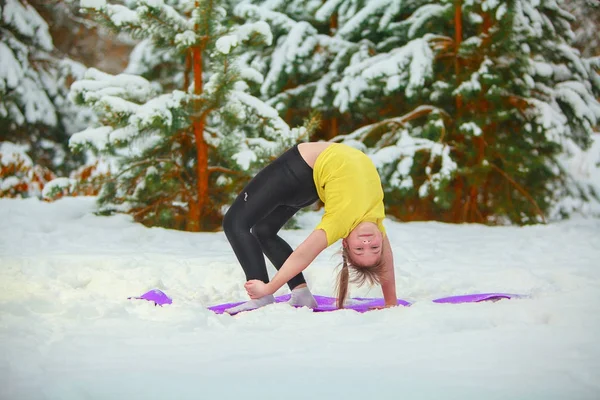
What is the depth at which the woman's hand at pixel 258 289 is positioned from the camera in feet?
8.51

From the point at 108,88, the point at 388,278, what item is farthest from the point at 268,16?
the point at 388,278

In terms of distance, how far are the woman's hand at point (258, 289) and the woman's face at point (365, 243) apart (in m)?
0.39

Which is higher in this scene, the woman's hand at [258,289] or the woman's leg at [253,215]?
the woman's leg at [253,215]

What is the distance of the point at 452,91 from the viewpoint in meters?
6.30

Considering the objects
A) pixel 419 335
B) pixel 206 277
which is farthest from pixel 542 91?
pixel 419 335

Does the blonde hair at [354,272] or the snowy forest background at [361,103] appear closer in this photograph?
the blonde hair at [354,272]

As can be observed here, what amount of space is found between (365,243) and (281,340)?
682 mm

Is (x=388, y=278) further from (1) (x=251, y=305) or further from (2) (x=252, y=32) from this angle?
(2) (x=252, y=32)

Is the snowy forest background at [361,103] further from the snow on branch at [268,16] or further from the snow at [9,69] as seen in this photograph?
the snow at [9,69]

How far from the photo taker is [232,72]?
509 cm

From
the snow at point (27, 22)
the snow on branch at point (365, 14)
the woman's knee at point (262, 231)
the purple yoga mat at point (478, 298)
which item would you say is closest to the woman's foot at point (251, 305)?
the woman's knee at point (262, 231)

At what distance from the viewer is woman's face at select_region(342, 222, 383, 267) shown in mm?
2504

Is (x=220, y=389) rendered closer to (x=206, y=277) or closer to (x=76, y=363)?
(x=76, y=363)

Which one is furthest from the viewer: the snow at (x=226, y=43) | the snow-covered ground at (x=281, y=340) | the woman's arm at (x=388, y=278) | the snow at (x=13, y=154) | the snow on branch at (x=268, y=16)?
the snow at (x=13, y=154)
